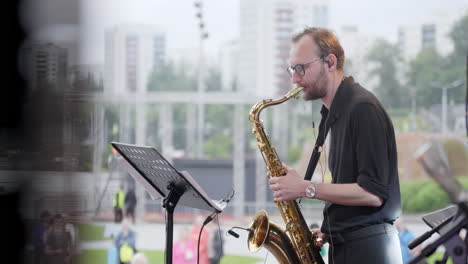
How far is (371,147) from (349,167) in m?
0.10

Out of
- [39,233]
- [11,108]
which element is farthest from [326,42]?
[39,233]

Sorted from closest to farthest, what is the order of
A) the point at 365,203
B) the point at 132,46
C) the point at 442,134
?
the point at 365,203 < the point at 442,134 < the point at 132,46

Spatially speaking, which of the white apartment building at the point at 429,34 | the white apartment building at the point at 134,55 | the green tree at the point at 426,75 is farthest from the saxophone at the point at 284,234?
the white apartment building at the point at 429,34

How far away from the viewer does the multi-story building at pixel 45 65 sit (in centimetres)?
327

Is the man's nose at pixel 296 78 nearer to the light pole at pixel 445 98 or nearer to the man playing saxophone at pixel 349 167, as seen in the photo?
the man playing saxophone at pixel 349 167

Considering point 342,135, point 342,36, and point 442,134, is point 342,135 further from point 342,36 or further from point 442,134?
point 342,36

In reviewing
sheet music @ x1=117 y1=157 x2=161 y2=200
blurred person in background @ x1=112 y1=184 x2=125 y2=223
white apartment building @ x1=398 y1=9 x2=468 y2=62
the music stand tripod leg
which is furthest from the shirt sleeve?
white apartment building @ x1=398 y1=9 x2=468 y2=62

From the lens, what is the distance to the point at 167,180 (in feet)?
Answer: 7.34

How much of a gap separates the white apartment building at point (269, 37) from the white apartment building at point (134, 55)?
3.84 feet

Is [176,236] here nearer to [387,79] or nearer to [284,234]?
[387,79]

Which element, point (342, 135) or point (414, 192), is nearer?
point (342, 135)

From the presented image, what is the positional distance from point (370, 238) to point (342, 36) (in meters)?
6.46

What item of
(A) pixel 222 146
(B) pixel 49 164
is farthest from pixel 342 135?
(A) pixel 222 146

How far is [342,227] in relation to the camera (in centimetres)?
201
